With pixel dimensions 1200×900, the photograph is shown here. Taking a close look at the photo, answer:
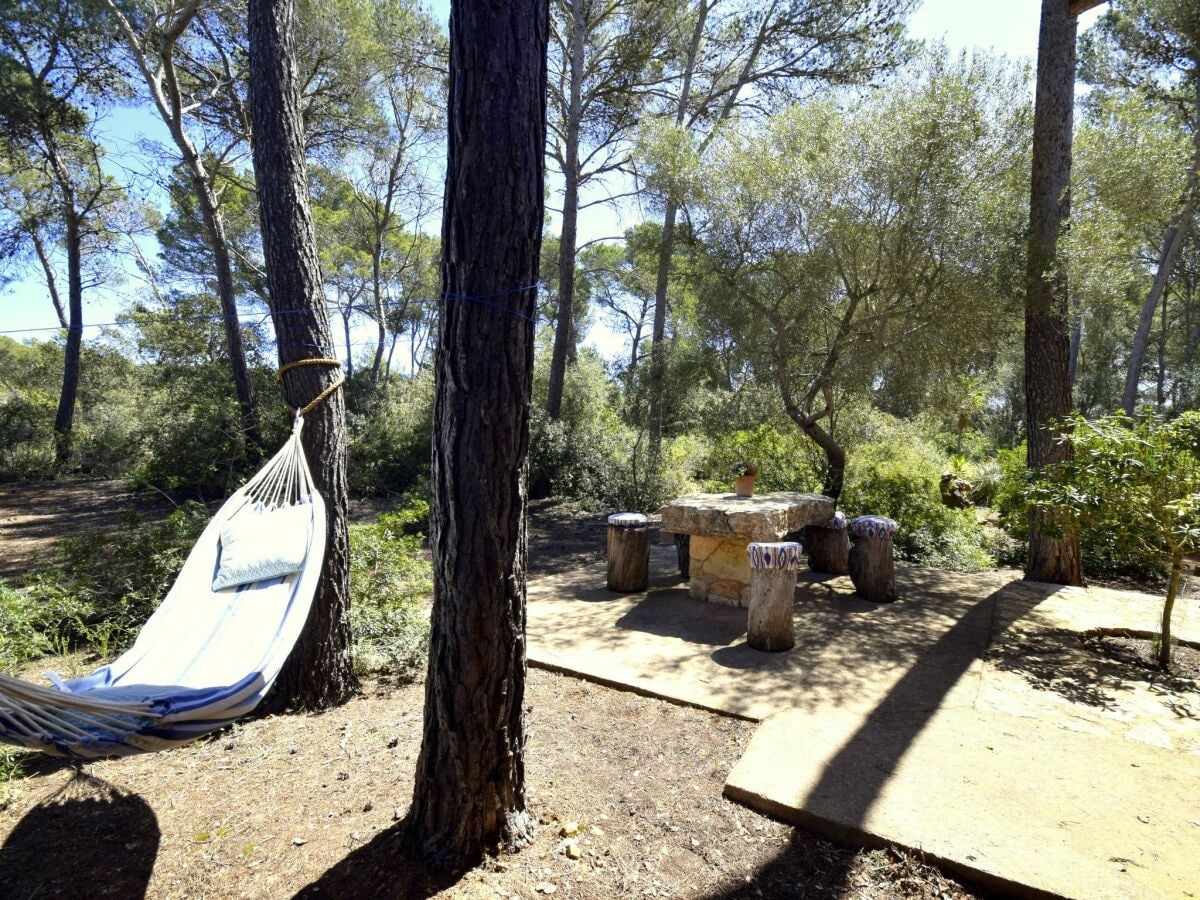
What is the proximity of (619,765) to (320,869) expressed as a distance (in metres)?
0.94

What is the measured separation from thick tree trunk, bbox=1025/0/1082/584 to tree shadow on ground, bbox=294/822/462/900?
13.8ft

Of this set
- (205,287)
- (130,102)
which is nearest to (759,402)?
(130,102)

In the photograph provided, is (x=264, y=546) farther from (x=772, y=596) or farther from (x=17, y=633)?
(x=772, y=596)

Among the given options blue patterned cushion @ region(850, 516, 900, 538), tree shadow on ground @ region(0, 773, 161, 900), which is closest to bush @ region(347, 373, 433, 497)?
blue patterned cushion @ region(850, 516, 900, 538)

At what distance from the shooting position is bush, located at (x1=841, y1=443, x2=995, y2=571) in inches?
200

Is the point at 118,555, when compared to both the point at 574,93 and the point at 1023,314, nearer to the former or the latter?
the point at 1023,314

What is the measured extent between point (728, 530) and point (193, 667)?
2630mm

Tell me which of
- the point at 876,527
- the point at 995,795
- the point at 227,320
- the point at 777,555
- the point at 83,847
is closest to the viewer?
the point at 83,847

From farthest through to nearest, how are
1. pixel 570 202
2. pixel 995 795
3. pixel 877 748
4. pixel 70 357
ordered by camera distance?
pixel 70 357 → pixel 570 202 → pixel 877 748 → pixel 995 795

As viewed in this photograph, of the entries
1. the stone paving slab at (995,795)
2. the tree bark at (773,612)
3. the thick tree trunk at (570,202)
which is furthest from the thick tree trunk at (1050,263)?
the thick tree trunk at (570,202)

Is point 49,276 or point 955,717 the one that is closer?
point 955,717

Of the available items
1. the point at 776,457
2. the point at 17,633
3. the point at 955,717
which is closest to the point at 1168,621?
the point at 955,717

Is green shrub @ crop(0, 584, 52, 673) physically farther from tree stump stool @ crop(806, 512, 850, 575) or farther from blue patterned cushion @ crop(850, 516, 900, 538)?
tree stump stool @ crop(806, 512, 850, 575)

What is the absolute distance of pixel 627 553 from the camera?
4.08 m
